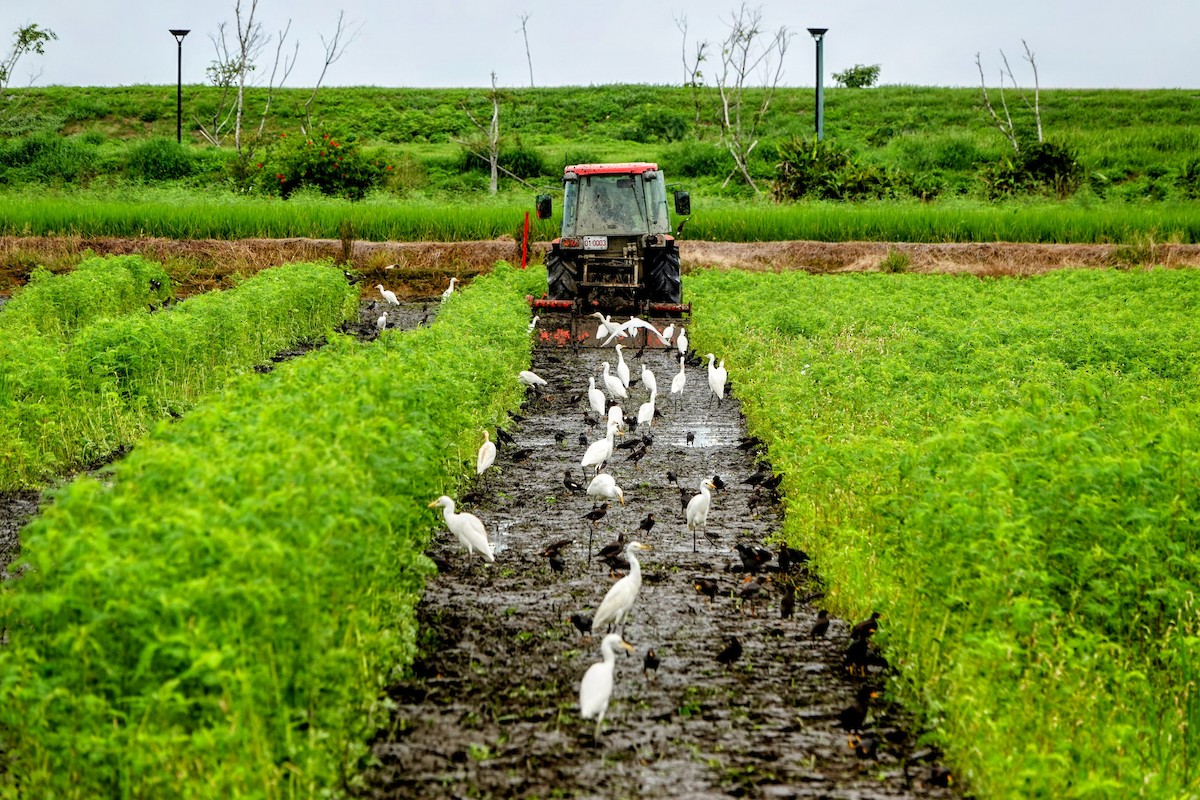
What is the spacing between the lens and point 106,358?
1376cm

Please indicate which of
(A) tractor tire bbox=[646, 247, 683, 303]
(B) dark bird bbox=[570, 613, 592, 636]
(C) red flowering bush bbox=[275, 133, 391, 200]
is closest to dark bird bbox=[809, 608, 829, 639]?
(B) dark bird bbox=[570, 613, 592, 636]

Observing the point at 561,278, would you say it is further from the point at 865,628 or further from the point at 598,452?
the point at 865,628

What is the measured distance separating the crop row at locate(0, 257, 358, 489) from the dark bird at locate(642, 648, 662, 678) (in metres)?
5.95

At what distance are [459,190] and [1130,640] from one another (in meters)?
44.7

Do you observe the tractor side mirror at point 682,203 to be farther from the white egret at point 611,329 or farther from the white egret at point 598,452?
the white egret at point 598,452

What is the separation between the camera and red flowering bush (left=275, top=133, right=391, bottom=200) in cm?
4328

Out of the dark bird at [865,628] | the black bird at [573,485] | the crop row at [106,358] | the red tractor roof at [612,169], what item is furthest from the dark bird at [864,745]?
the red tractor roof at [612,169]

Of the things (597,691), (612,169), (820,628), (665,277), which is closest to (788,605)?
(820,628)

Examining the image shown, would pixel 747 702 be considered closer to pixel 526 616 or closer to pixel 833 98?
pixel 526 616

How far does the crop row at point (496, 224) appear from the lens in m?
32.9

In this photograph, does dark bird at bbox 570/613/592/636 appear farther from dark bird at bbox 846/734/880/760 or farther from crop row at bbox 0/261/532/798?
dark bird at bbox 846/734/880/760

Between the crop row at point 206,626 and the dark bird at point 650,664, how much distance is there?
1386mm

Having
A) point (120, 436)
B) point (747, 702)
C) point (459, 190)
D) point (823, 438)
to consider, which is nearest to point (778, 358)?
point (823, 438)

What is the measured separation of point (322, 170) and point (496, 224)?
39.1 feet
